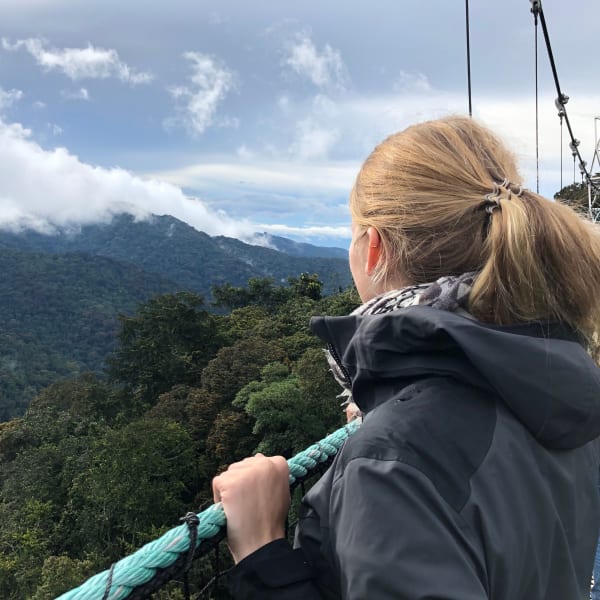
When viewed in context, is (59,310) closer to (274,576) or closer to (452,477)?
(274,576)

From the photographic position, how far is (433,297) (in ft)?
3.31

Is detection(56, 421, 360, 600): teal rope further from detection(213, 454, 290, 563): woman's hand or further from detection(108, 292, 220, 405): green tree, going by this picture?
detection(108, 292, 220, 405): green tree

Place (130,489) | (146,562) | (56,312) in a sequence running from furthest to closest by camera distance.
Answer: (56,312) → (130,489) → (146,562)

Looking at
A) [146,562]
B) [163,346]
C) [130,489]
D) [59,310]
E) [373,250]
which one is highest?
[373,250]

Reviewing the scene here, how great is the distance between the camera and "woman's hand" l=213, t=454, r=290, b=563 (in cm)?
105

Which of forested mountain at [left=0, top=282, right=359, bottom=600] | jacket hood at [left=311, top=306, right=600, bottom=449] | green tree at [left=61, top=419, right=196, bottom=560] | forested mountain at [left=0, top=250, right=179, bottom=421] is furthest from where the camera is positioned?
forested mountain at [left=0, top=250, right=179, bottom=421]

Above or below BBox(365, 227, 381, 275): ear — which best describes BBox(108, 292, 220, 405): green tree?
below

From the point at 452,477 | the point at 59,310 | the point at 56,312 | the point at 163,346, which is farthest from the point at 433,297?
the point at 59,310

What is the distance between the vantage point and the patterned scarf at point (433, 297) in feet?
3.27

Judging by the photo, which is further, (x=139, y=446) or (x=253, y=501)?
(x=139, y=446)

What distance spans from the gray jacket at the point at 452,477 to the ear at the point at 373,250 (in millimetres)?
182

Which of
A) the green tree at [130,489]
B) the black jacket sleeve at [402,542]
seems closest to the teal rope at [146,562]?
the black jacket sleeve at [402,542]

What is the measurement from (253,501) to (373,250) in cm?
54

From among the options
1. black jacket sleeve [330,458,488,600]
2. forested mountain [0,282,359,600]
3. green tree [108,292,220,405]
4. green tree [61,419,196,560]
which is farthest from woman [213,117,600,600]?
green tree [108,292,220,405]
